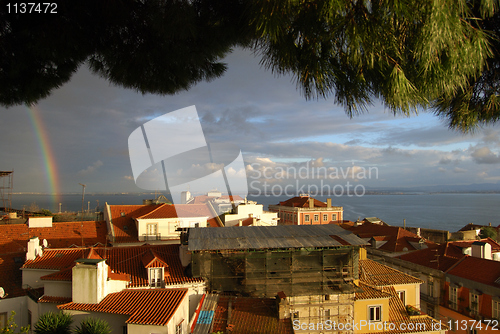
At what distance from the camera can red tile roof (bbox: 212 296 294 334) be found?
8.41 m

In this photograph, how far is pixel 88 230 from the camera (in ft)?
58.1

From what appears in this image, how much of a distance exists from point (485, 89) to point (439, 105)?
455 mm

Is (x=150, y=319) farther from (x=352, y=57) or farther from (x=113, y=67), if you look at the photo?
(x=352, y=57)

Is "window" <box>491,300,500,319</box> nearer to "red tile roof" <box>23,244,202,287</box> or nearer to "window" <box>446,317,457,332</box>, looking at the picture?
"window" <box>446,317,457,332</box>

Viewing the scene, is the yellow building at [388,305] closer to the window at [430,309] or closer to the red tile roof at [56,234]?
the window at [430,309]

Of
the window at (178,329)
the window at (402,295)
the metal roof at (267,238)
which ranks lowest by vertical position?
the window at (402,295)

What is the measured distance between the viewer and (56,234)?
16672 millimetres

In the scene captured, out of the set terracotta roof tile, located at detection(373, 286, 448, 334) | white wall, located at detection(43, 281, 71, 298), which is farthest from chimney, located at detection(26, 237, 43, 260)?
terracotta roof tile, located at detection(373, 286, 448, 334)

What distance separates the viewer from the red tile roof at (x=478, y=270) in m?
13.5

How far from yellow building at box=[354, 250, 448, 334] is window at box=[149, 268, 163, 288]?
6.28 m

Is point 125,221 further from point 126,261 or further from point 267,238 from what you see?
point 267,238

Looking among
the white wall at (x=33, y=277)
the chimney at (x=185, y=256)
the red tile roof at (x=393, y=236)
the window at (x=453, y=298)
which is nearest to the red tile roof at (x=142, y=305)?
the chimney at (x=185, y=256)

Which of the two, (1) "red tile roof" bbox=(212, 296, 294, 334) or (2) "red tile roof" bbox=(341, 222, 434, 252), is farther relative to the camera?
(2) "red tile roof" bbox=(341, 222, 434, 252)

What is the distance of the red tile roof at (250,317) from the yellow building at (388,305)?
265 centimetres
